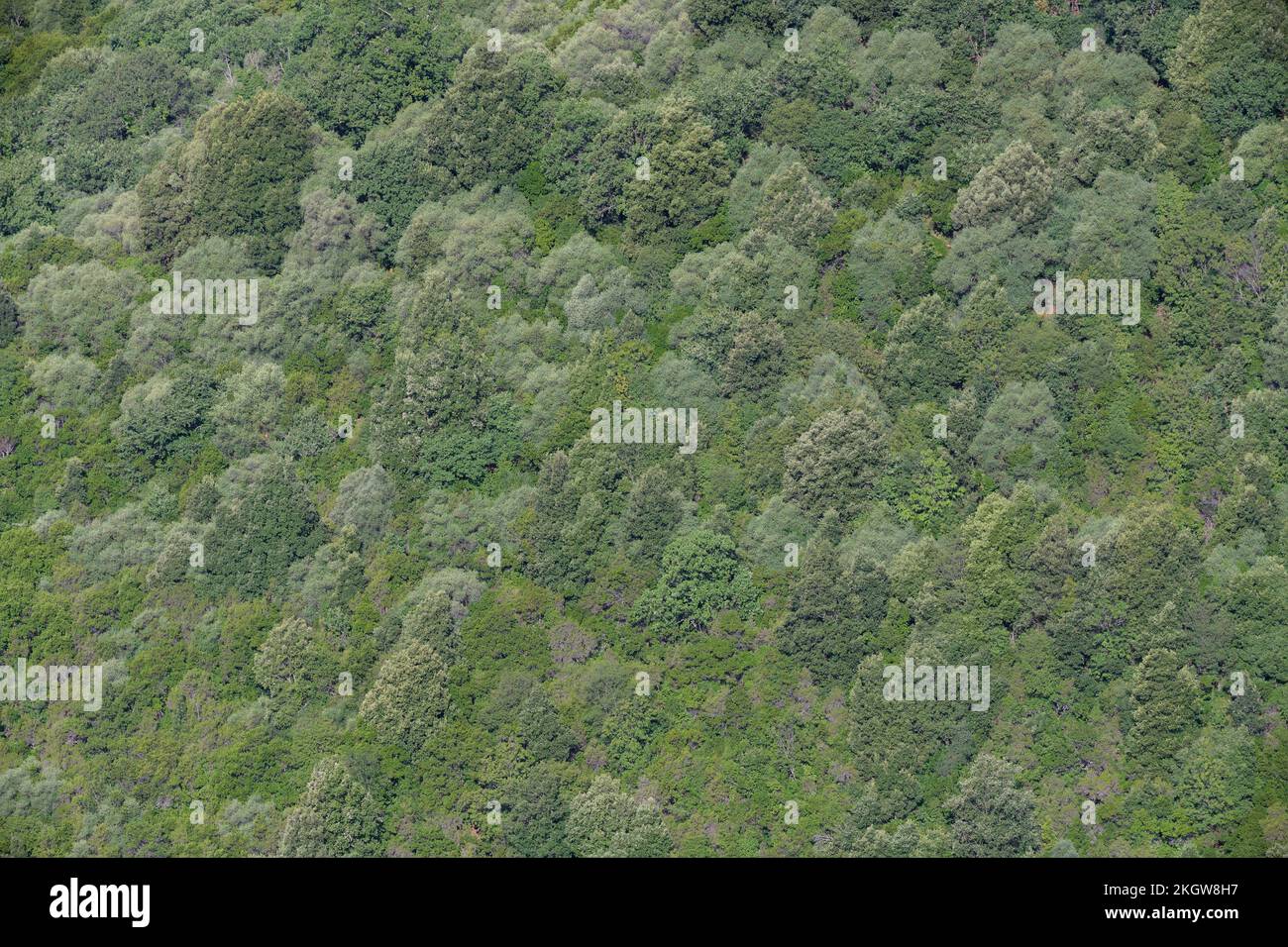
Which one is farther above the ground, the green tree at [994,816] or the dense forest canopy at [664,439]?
the dense forest canopy at [664,439]

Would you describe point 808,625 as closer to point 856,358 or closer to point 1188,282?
point 856,358

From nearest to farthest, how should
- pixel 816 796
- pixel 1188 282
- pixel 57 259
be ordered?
pixel 816 796
pixel 1188 282
pixel 57 259

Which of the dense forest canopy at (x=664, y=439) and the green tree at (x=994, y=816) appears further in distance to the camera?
the dense forest canopy at (x=664, y=439)

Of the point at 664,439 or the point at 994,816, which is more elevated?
the point at 664,439

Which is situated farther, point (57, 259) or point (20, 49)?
point (20, 49)

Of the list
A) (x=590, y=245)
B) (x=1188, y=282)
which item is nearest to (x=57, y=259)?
(x=590, y=245)

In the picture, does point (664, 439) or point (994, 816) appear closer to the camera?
point (994, 816)

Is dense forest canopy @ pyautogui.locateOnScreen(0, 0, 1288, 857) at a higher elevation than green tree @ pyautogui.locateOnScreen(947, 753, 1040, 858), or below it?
higher

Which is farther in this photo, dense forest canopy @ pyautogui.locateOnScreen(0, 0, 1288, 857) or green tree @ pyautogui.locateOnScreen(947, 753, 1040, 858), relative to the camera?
dense forest canopy @ pyautogui.locateOnScreen(0, 0, 1288, 857)
